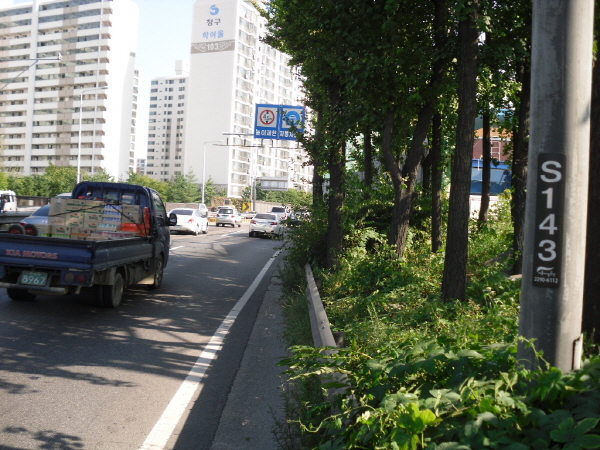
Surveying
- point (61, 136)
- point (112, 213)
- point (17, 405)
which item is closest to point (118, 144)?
point (61, 136)

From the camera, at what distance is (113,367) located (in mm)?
7242

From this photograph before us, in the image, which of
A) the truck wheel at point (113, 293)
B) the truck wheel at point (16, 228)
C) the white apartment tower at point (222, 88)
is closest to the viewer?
the truck wheel at point (113, 293)

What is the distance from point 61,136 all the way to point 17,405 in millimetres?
113905

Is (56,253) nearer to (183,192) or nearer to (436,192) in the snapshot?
(436,192)

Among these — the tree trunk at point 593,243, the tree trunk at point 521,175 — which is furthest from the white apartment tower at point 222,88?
the tree trunk at point 593,243

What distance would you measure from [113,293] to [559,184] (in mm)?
9016

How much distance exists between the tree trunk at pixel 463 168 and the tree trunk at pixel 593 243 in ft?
14.1

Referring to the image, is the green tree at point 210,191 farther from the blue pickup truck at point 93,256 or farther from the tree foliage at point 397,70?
the blue pickup truck at point 93,256

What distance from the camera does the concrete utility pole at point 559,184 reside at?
328 cm

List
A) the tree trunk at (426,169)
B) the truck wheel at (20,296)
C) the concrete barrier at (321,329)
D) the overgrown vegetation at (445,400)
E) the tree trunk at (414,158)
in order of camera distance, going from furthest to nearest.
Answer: the tree trunk at (426,169) < the tree trunk at (414,158) < the truck wheel at (20,296) < the concrete barrier at (321,329) < the overgrown vegetation at (445,400)

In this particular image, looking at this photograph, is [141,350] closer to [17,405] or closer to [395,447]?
[17,405]

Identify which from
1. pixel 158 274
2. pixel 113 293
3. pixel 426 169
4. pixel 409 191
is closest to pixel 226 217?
pixel 426 169

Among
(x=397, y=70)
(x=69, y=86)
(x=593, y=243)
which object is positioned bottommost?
(x=593, y=243)

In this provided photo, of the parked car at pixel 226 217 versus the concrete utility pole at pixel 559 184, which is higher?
the concrete utility pole at pixel 559 184
